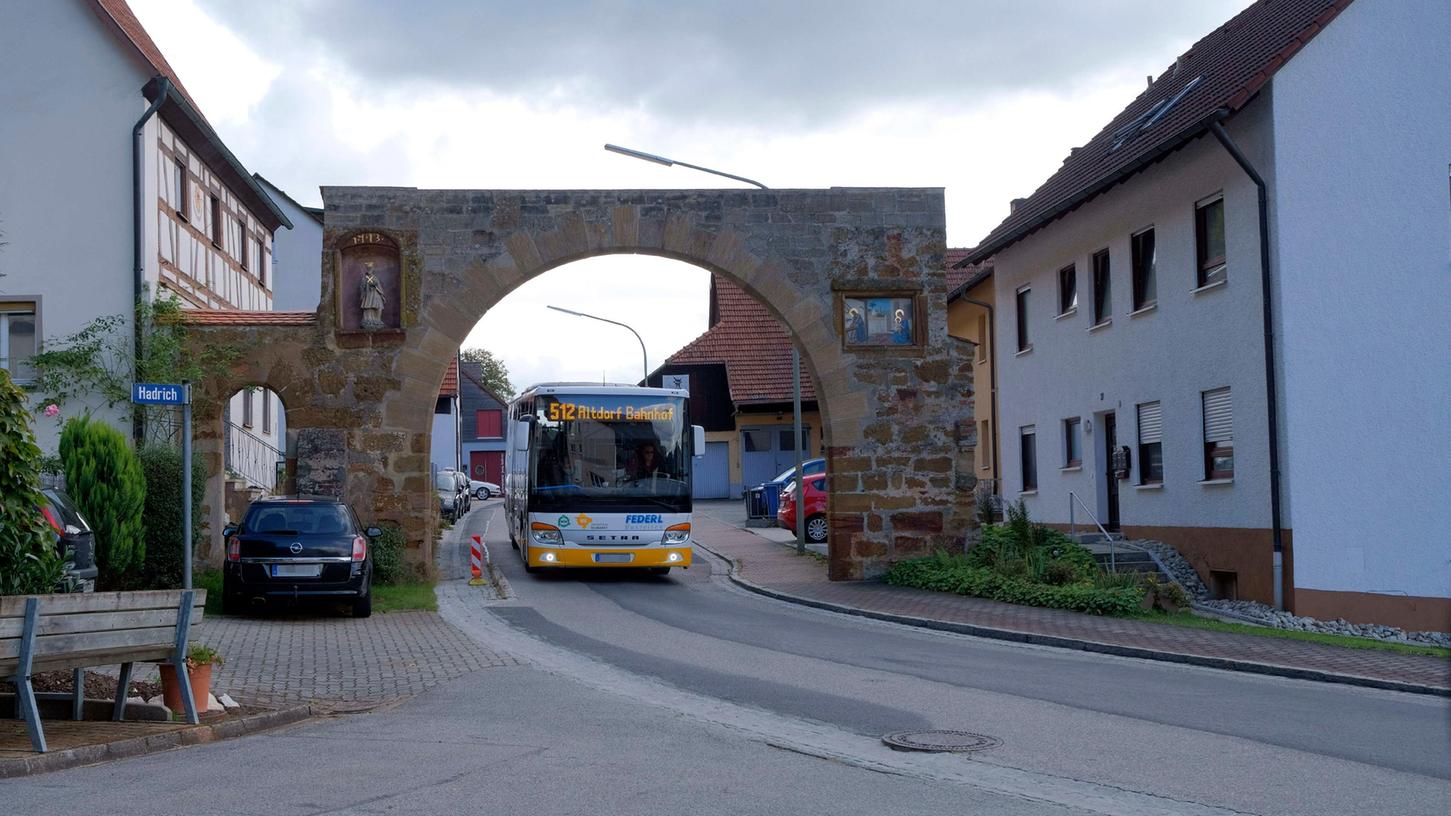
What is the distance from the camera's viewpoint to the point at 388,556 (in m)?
21.9

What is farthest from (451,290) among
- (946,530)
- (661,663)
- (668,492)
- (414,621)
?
(661,663)

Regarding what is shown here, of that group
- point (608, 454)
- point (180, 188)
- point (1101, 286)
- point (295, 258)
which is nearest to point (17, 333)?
point (180, 188)

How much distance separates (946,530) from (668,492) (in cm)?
454

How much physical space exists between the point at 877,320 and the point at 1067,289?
6.57 metres

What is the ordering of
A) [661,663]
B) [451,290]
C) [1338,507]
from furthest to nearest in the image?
1. [451,290]
2. [1338,507]
3. [661,663]

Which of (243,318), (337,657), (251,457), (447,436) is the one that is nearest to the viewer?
(337,657)

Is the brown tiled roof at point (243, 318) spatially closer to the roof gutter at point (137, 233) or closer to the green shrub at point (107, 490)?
the roof gutter at point (137, 233)

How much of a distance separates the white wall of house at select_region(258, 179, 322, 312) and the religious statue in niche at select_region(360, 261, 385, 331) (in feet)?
89.2

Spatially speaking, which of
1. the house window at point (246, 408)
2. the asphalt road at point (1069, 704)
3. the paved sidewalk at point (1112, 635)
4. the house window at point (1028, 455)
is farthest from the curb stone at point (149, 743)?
the house window at point (1028, 455)

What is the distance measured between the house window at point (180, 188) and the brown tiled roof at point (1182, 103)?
606 inches

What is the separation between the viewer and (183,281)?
2530cm

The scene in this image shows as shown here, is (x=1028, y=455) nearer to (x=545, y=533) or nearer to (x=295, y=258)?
(x=545, y=533)

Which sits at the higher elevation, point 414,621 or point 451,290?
point 451,290

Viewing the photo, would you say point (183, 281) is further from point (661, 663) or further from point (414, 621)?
point (661, 663)
